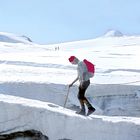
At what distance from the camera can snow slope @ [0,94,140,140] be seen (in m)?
8.96

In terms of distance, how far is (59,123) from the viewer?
29.9 ft

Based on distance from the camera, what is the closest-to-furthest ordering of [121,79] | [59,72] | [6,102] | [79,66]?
[6,102], [79,66], [121,79], [59,72]

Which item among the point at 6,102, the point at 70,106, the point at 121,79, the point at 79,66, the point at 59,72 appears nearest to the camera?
the point at 6,102

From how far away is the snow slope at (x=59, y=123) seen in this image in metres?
8.96

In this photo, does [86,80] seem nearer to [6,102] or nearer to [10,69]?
[6,102]

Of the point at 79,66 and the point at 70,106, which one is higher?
the point at 79,66

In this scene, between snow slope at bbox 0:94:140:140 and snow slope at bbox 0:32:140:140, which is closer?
snow slope at bbox 0:94:140:140

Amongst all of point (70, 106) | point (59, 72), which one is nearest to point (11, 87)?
point (70, 106)

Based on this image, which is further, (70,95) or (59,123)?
(70,95)

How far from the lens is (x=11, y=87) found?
48.0ft

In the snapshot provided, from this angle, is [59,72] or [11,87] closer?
[11,87]

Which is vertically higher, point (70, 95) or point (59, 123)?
point (70, 95)

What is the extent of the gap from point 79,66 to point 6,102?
1.68 m

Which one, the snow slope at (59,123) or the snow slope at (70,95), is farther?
the snow slope at (70,95)
